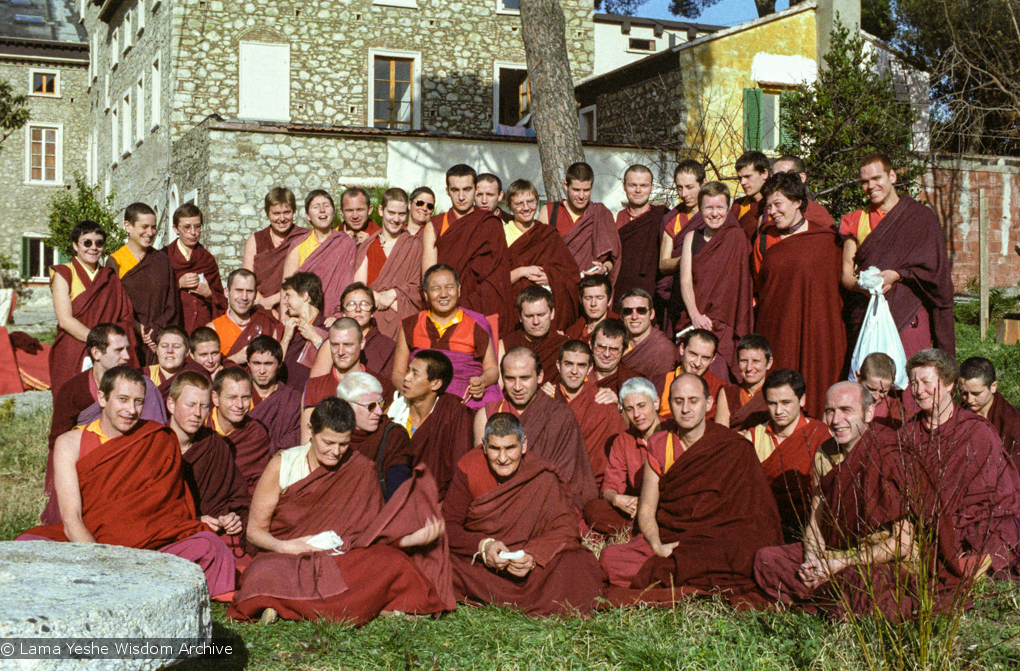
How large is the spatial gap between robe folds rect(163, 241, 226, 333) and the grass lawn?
10.3 feet

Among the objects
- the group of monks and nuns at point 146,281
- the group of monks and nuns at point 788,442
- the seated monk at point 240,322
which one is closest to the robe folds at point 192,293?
the group of monks and nuns at point 146,281

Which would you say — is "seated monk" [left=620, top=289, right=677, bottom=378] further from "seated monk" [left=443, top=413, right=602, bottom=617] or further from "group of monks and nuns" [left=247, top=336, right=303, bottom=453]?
"group of monks and nuns" [left=247, top=336, right=303, bottom=453]

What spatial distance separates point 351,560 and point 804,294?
326cm

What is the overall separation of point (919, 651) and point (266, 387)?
406cm

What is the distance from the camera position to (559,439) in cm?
562

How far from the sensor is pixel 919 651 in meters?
3.43

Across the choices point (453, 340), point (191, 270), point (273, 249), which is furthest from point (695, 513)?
point (191, 270)

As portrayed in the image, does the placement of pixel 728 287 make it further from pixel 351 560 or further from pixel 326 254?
pixel 351 560

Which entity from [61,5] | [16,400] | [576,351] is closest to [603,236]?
[576,351]

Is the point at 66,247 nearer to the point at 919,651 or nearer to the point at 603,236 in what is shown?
the point at 603,236

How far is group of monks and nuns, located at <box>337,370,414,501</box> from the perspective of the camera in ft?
16.6

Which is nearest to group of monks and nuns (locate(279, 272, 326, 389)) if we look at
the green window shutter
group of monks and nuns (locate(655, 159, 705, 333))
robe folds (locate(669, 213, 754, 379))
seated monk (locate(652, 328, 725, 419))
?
seated monk (locate(652, 328, 725, 419))

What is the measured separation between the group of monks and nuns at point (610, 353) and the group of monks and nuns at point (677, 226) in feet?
2.81

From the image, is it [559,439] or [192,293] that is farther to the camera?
[192,293]
